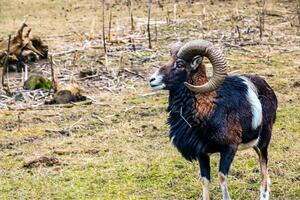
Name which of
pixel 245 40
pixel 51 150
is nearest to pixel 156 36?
pixel 245 40

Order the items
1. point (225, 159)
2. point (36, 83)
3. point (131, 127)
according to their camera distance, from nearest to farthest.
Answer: point (225, 159)
point (131, 127)
point (36, 83)

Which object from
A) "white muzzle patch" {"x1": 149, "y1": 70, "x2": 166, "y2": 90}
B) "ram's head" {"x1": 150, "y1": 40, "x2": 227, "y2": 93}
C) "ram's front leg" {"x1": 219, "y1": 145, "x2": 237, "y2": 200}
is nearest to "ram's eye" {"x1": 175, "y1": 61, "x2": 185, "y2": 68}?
"ram's head" {"x1": 150, "y1": 40, "x2": 227, "y2": 93}

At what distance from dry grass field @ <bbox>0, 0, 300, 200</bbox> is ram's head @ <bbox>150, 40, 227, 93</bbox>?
Result: 5.27 ft

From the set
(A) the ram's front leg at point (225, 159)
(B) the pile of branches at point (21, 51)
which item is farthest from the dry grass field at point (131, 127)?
(A) the ram's front leg at point (225, 159)

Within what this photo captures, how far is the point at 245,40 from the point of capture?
1758cm

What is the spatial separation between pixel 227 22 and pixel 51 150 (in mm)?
11717

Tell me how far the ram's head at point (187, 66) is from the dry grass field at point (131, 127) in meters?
1.61

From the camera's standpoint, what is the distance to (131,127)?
35.3 feet

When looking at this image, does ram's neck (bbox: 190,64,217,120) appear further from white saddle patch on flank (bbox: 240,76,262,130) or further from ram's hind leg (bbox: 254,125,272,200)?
ram's hind leg (bbox: 254,125,272,200)

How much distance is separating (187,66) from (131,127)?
13.1ft

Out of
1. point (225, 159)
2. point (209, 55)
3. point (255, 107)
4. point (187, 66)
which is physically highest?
point (209, 55)

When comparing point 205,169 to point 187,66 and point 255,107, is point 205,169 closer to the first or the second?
point 255,107

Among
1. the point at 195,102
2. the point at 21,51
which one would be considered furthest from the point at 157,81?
the point at 21,51

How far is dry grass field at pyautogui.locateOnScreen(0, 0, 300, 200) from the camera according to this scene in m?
8.21
